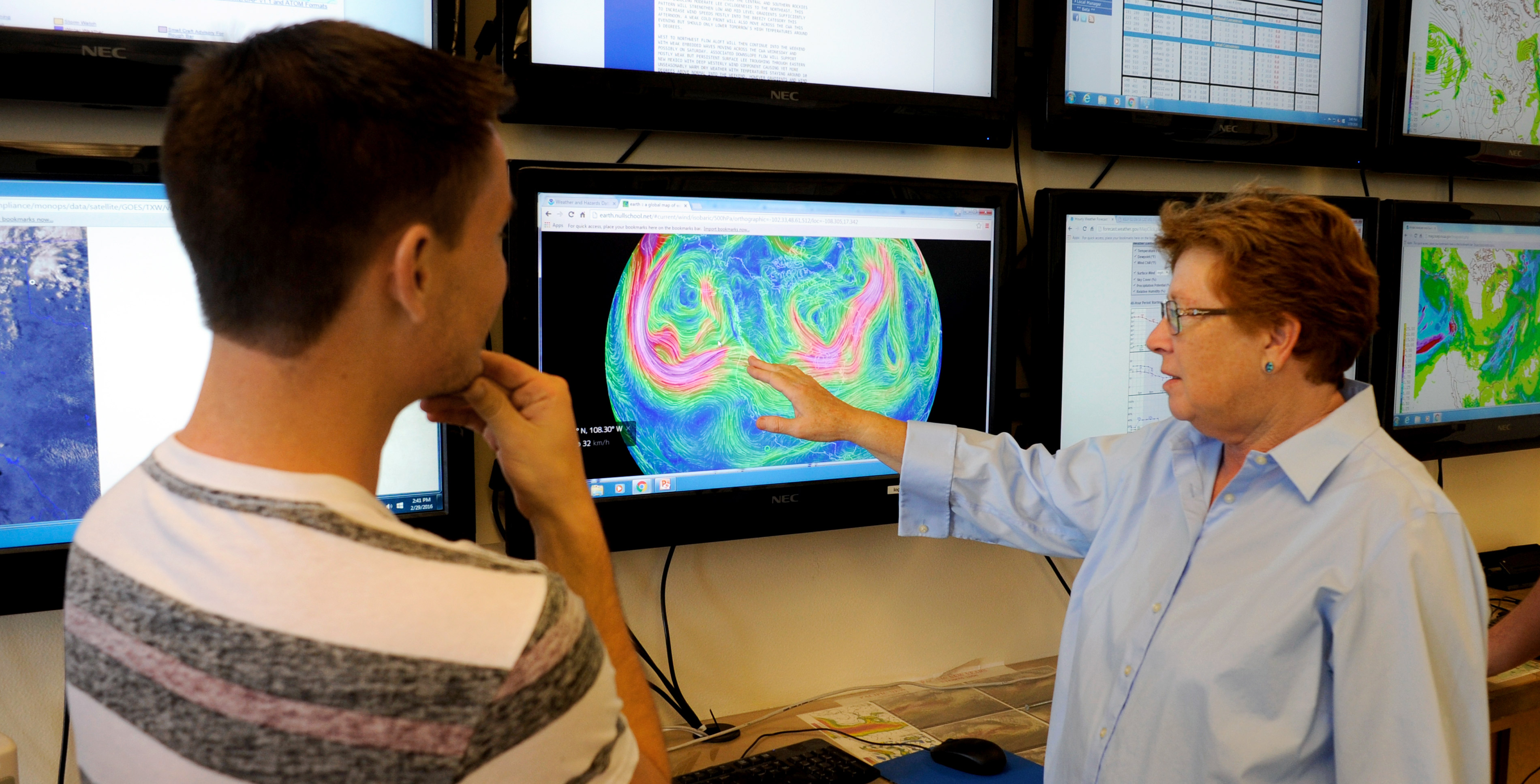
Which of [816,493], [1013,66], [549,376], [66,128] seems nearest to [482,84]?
[549,376]

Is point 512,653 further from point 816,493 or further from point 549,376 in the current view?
point 816,493

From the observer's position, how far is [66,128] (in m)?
1.26

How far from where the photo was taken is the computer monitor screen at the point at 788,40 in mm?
1464

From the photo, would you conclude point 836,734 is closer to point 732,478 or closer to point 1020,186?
point 732,478

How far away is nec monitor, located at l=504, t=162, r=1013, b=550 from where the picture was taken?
1.46 metres

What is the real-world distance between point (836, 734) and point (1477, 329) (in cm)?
176

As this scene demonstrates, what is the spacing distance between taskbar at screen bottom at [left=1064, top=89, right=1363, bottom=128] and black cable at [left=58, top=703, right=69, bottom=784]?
1.75 m

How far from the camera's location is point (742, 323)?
157cm

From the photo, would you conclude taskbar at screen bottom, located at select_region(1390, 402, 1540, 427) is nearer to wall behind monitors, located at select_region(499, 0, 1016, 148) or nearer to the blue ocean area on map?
wall behind monitors, located at select_region(499, 0, 1016, 148)

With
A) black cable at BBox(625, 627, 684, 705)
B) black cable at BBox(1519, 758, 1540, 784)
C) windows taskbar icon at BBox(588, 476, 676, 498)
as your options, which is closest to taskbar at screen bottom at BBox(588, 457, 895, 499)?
windows taskbar icon at BBox(588, 476, 676, 498)

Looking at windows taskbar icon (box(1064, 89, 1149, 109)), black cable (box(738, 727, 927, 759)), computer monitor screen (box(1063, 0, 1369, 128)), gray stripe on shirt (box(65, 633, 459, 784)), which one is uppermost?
computer monitor screen (box(1063, 0, 1369, 128))

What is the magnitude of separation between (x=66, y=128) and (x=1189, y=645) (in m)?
1.49

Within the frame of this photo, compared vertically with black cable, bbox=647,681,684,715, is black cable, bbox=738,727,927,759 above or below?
below

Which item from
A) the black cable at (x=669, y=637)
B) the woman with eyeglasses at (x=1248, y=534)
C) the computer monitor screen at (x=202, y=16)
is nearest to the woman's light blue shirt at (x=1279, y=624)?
the woman with eyeglasses at (x=1248, y=534)
